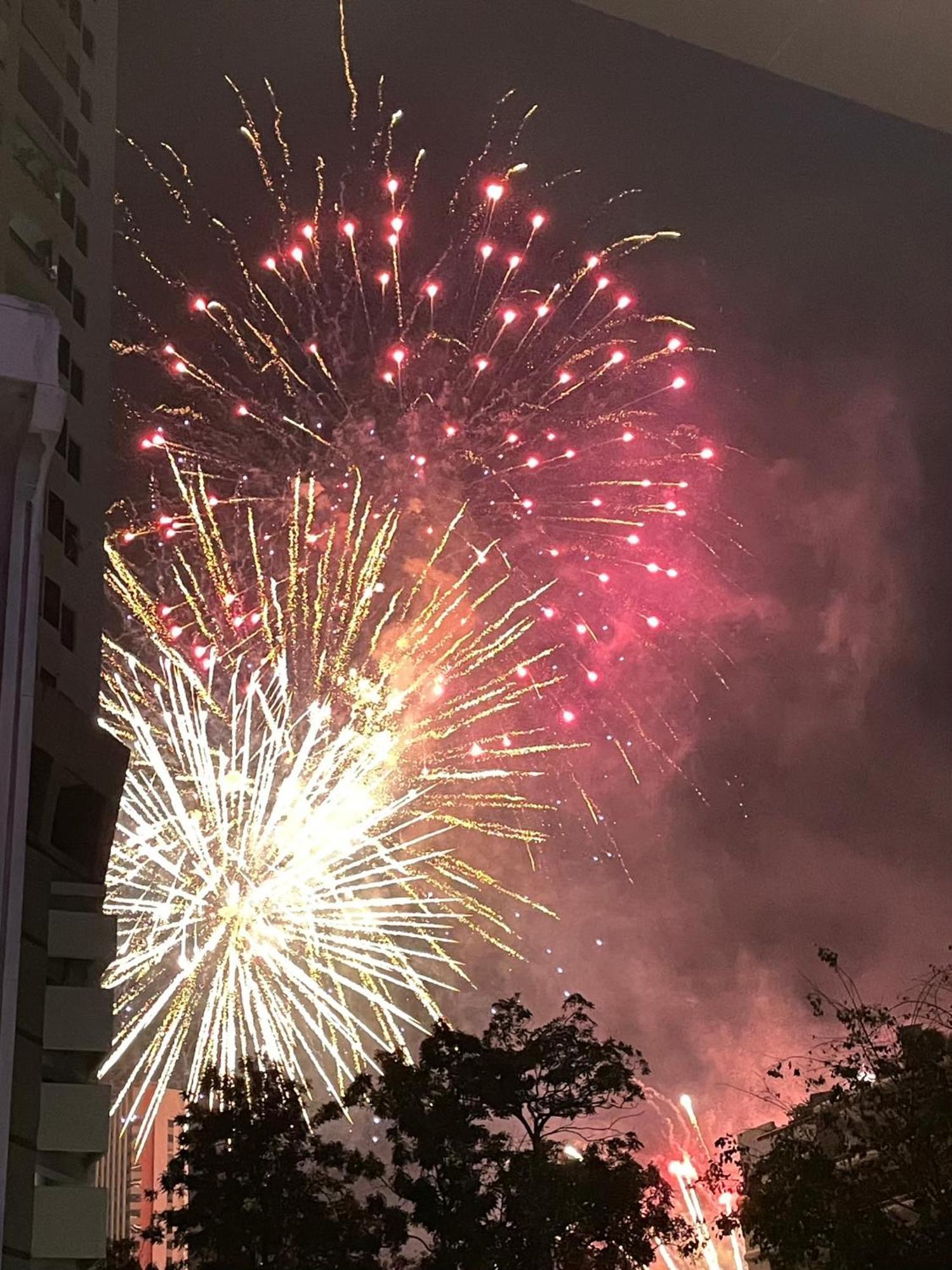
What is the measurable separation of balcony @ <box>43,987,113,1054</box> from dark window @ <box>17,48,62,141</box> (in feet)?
32.6

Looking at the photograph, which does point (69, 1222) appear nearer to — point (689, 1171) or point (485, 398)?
point (689, 1171)

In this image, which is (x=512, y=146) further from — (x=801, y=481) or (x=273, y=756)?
(x=273, y=756)

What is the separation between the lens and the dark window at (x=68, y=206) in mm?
17156

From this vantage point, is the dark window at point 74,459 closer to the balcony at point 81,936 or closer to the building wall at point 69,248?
the building wall at point 69,248

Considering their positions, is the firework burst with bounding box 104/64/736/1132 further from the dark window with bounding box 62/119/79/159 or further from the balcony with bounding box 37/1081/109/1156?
the balcony with bounding box 37/1081/109/1156

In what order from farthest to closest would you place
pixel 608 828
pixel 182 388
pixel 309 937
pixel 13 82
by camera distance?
pixel 608 828, pixel 182 388, pixel 309 937, pixel 13 82

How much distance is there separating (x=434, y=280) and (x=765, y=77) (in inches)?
262

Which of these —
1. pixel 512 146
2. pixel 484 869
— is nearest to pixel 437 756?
pixel 484 869

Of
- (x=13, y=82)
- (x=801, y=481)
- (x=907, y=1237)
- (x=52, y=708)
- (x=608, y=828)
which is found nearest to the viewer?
(x=907, y=1237)

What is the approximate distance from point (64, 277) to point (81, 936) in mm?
7686

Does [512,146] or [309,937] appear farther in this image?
[512,146]

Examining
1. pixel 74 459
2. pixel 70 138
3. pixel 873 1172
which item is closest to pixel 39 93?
pixel 70 138

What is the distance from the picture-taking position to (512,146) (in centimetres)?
2273

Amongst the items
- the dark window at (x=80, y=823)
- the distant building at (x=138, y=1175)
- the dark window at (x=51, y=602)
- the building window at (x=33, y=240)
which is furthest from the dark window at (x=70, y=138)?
the distant building at (x=138, y=1175)
